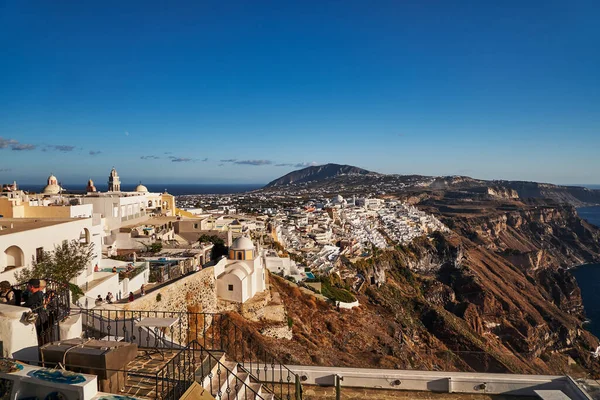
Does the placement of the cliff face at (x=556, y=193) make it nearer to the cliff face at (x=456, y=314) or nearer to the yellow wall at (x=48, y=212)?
the cliff face at (x=456, y=314)

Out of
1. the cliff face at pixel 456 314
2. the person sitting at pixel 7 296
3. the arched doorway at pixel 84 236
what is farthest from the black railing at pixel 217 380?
the arched doorway at pixel 84 236

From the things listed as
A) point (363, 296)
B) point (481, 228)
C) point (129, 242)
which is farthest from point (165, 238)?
point (481, 228)

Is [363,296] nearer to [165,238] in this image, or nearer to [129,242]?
[165,238]

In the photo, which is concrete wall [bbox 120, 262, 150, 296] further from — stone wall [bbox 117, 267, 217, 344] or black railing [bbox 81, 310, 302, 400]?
black railing [bbox 81, 310, 302, 400]

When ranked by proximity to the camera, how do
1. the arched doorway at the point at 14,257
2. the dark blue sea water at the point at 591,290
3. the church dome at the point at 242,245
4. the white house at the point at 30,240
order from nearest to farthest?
the white house at the point at 30,240 → the arched doorway at the point at 14,257 → the church dome at the point at 242,245 → the dark blue sea water at the point at 591,290

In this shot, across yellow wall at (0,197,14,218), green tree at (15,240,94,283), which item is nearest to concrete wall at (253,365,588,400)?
green tree at (15,240,94,283)
